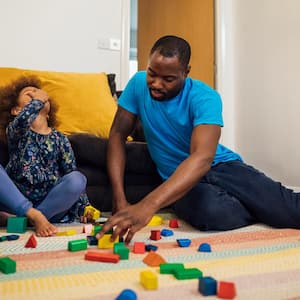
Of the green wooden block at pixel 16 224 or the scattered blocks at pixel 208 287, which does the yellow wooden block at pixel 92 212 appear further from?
the scattered blocks at pixel 208 287

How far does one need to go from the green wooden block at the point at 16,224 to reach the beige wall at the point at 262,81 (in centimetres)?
192

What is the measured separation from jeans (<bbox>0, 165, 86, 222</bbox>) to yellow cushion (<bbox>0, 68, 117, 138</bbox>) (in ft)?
1.87

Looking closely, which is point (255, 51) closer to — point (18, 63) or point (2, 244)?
point (18, 63)

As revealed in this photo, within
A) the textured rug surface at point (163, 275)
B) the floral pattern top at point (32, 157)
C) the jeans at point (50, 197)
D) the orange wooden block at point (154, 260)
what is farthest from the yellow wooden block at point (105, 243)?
the floral pattern top at point (32, 157)

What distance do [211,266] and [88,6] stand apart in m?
2.52

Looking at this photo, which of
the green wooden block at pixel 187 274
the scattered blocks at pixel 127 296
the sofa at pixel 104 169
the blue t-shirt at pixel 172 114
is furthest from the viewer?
the sofa at pixel 104 169

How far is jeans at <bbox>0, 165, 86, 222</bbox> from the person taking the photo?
1.47m

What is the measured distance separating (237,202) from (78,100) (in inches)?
42.6

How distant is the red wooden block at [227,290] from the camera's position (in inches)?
31.0

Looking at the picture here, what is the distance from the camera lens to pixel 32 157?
1.60m

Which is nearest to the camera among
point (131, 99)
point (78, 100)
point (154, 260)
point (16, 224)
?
point (154, 260)

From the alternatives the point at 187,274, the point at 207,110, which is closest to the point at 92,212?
the point at 207,110

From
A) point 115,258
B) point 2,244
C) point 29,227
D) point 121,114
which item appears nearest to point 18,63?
point 121,114

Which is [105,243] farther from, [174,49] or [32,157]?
[174,49]
